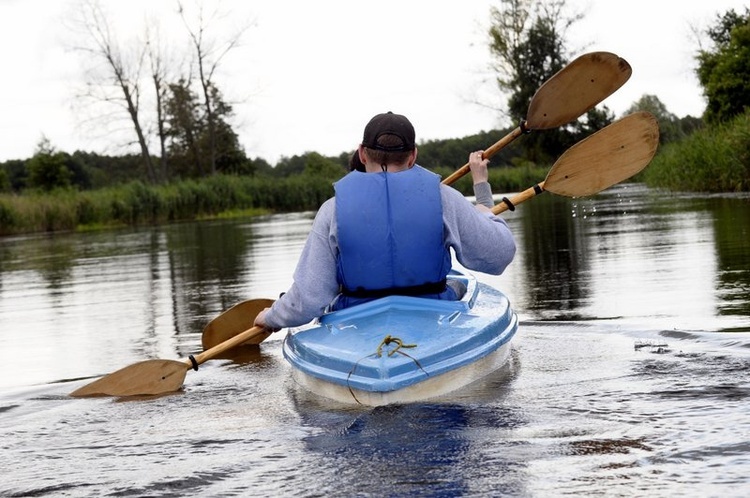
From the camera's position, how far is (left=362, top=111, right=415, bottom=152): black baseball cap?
5.21 metres

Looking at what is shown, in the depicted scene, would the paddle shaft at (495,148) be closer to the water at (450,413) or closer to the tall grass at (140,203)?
the water at (450,413)

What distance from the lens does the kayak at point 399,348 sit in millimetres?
4496

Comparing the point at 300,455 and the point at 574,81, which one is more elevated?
the point at 574,81

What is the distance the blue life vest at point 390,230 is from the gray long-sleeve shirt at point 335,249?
79mm

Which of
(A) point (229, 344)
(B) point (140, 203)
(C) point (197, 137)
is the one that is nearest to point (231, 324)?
(A) point (229, 344)

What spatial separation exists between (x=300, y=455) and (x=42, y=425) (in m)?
1.59

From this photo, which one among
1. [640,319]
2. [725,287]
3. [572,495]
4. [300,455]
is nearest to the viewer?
[572,495]

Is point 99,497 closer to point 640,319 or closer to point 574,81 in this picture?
point 640,319

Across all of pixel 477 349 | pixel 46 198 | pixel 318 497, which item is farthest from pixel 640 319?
pixel 46 198

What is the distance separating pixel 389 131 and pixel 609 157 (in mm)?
2287

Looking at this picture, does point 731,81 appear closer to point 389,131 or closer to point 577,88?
point 577,88

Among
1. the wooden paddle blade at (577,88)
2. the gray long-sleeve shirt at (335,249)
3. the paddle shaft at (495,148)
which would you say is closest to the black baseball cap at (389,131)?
the gray long-sleeve shirt at (335,249)

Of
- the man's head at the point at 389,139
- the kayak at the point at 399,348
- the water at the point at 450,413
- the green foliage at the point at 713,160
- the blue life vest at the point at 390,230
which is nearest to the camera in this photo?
the water at the point at 450,413

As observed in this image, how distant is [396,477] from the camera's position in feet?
11.8
